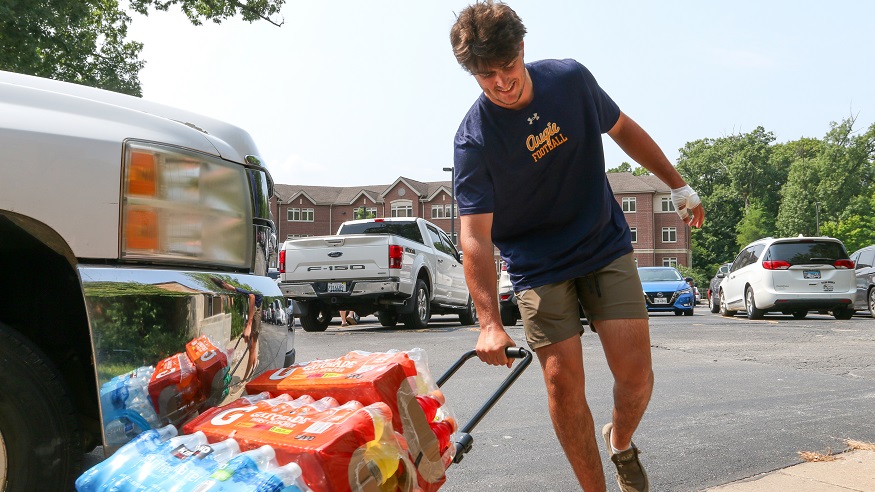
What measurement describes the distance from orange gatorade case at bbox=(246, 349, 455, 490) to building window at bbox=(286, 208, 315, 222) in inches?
3052

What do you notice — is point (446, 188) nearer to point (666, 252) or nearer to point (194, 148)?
point (666, 252)

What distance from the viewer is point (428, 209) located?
76125mm

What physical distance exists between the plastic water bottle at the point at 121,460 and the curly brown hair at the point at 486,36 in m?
1.57

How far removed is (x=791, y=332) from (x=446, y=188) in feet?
214

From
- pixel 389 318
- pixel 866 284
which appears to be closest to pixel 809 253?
pixel 866 284

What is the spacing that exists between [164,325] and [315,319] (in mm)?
11778

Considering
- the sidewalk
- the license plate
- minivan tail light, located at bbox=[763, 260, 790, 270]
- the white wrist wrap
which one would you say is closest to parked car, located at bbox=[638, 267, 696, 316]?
minivan tail light, located at bbox=[763, 260, 790, 270]

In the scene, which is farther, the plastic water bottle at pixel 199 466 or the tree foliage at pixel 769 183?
the tree foliage at pixel 769 183

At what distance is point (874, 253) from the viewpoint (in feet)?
54.7

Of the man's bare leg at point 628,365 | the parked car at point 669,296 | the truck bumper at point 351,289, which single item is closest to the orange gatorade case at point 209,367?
the man's bare leg at point 628,365

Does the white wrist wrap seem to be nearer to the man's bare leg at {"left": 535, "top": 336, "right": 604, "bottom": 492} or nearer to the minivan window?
the man's bare leg at {"left": 535, "top": 336, "right": 604, "bottom": 492}

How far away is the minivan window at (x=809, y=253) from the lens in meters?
15.4

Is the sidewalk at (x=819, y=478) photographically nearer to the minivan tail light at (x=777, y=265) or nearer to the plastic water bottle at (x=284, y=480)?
the plastic water bottle at (x=284, y=480)

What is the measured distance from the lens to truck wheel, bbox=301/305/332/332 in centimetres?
1362
